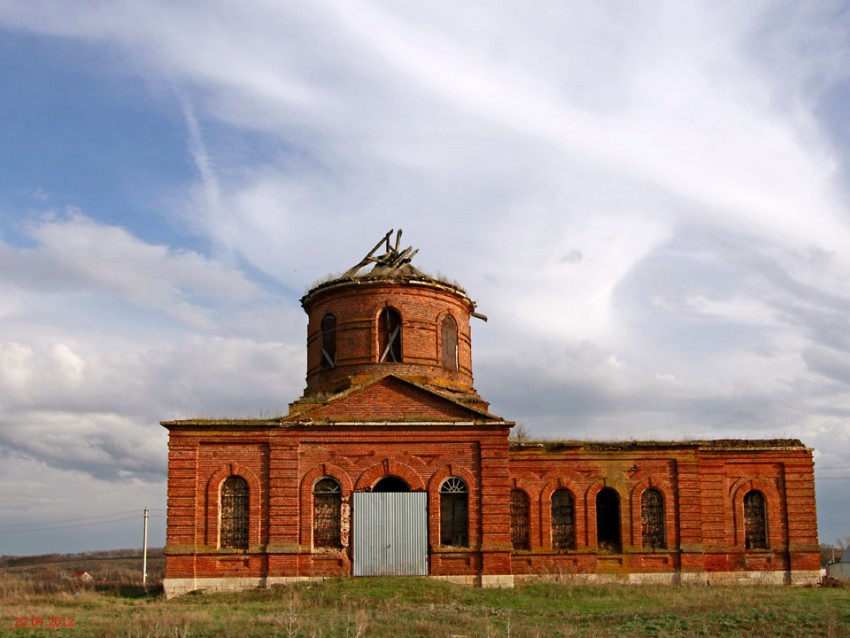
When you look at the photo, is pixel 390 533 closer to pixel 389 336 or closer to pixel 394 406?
pixel 394 406

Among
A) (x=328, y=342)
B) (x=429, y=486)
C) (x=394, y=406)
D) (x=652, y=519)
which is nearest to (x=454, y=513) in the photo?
(x=429, y=486)

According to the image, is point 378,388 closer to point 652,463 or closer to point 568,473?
point 568,473

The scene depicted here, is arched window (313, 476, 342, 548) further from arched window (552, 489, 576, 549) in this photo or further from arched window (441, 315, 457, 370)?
arched window (552, 489, 576, 549)

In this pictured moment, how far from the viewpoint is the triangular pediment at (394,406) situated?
25.8 metres

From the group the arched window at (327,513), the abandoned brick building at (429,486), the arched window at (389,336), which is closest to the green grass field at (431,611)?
the abandoned brick building at (429,486)

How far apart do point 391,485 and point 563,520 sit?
5.27 m

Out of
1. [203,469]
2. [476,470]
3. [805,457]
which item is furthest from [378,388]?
[805,457]

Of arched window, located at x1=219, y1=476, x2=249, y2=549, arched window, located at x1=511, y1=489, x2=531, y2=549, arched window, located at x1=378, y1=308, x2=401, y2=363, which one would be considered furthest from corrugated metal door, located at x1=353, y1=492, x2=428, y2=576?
arched window, located at x1=378, y1=308, x2=401, y2=363

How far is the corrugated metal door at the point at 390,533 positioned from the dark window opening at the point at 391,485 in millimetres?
430

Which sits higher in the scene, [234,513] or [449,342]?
[449,342]

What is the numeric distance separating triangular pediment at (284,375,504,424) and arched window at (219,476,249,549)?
8.39 feet

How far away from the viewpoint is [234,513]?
25.3 metres

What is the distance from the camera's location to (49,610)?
21.0 metres

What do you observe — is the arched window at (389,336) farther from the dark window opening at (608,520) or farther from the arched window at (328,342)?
the dark window opening at (608,520)
